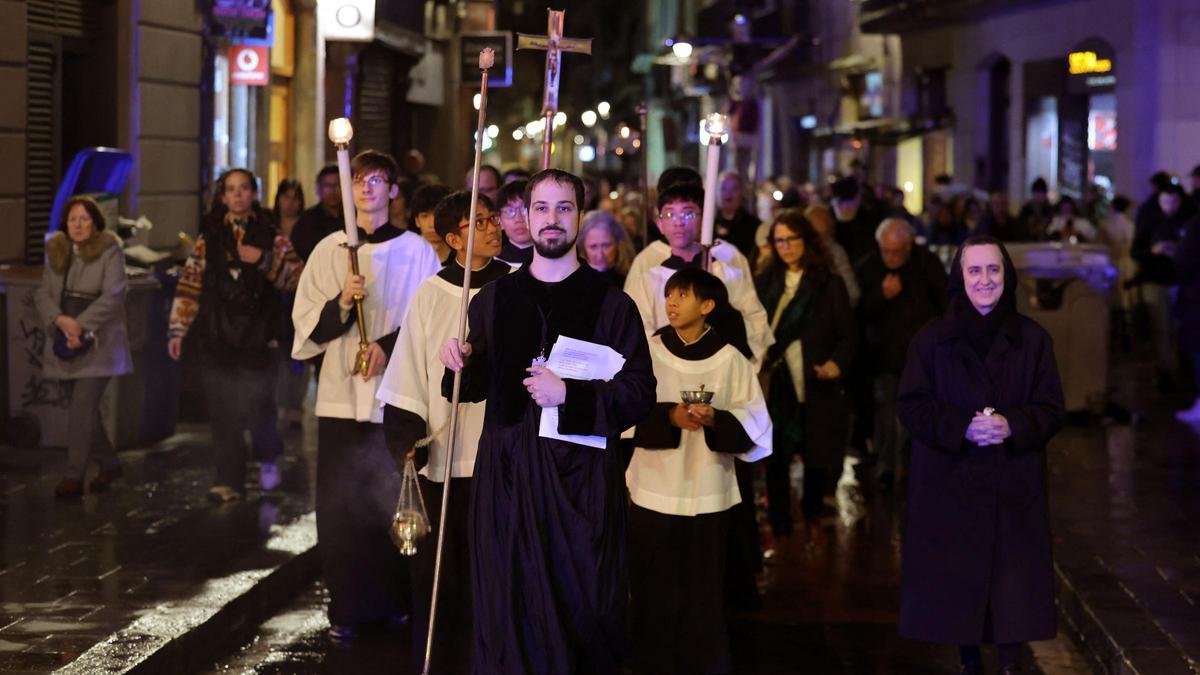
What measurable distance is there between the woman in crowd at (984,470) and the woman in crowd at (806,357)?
3692 millimetres

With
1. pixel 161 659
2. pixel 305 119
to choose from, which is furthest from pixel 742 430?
pixel 305 119

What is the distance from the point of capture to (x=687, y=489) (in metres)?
8.26

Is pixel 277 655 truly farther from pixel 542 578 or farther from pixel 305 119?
pixel 305 119

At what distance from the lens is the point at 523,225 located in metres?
8.46

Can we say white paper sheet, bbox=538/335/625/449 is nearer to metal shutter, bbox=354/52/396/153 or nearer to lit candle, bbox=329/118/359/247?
lit candle, bbox=329/118/359/247

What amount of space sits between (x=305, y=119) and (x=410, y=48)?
7.43 meters

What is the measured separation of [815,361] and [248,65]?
401 inches

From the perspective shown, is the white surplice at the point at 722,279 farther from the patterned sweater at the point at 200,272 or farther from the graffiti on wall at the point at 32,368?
the graffiti on wall at the point at 32,368

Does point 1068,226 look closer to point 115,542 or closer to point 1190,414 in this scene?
point 1190,414

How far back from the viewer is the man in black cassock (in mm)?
6414

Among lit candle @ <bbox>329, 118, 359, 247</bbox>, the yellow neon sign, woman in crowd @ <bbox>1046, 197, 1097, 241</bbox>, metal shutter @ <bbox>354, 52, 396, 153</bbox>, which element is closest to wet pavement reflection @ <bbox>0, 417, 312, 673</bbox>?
lit candle @ <bbox>329, 118, 359, 247</bbox>

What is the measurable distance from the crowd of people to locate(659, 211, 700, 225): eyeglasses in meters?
0.01

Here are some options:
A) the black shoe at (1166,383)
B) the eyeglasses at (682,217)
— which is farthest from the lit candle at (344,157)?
the black shoe at (1166,383)

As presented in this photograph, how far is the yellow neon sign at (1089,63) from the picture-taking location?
28.0m
